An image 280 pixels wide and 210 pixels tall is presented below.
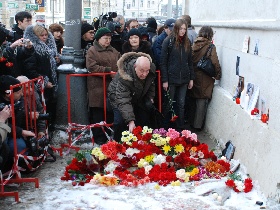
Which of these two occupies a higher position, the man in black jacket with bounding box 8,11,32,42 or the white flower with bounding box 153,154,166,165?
the man in black jacket with bounding box 8,11,32,42

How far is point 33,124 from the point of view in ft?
20.0

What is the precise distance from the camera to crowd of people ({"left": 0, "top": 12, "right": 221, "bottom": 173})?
21.0ft

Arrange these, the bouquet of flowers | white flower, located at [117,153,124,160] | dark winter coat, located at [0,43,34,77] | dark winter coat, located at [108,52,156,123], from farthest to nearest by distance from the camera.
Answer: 1. dark winter coat, located at [0,43,34,77]
2. dark winter coat, located at [108,52,156,123]
3. white flower, located at [117,153,124,160]
4. the bouquet of flowers

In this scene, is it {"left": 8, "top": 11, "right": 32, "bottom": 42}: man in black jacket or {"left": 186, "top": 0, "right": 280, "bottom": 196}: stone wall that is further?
{"left": 8, "top": 11, "right": 32, "bottom": 42}: man in black jacket

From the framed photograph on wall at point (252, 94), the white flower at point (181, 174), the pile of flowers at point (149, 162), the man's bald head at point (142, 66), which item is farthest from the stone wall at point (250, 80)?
the man's bald head at point (142, 66)

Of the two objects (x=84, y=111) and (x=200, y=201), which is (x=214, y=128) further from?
(x=200, y=201)

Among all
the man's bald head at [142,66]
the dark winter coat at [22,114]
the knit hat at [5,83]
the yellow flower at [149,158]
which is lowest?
the yellow flower at [149,158]

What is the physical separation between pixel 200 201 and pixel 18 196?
6.55ft

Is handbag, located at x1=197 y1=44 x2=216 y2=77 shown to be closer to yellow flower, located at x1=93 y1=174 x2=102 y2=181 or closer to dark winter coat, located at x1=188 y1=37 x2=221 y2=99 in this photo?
dark winter coat, located at x1=188 y1=37 x2=221 y2=99

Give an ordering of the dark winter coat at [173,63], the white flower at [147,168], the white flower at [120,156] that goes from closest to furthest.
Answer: the white flower at [147,168], the white flower at [120,156], the dark winter coat at [173,63]

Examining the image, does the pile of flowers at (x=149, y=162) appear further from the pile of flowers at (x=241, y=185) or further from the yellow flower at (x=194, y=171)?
the pile of flowers at (x=241, y=185)

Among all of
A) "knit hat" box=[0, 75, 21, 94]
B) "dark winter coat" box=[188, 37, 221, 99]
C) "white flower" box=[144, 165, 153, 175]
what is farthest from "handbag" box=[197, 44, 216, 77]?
"knit hat" box=[0, 75, 21, 94]

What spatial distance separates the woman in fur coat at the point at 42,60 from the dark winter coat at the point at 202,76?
8.04 feet

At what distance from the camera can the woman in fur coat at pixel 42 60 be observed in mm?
6902
